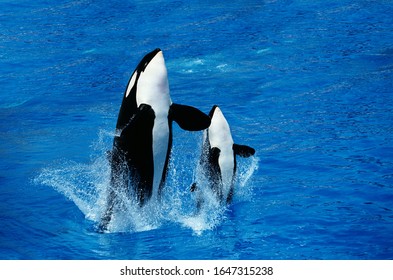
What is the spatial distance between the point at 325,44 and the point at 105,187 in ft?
30.8

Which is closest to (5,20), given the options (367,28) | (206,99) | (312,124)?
(206,99)

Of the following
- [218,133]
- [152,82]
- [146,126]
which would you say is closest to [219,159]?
[218,133]

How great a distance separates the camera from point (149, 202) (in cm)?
782

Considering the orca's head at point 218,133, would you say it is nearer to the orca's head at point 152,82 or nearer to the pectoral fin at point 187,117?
the pectoral fin at point 187,117

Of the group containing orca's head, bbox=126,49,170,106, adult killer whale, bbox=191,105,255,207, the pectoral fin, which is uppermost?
orca's head, bbox=126,49,170,106

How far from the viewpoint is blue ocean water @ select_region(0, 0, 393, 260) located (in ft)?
26.6

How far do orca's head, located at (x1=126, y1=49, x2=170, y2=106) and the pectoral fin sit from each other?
18 cm

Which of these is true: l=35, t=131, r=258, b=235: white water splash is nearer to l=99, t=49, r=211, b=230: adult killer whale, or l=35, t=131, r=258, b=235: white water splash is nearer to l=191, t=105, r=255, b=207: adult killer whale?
l=191, t=105, r=255, b=207: adult killer whale

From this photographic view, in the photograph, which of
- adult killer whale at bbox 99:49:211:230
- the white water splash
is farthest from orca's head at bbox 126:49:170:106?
the white water splash

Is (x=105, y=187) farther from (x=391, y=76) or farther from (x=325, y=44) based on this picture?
(x=325, y=44)

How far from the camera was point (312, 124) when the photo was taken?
1199cm

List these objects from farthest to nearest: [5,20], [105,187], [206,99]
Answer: [5,20], [206,99], [105,187]

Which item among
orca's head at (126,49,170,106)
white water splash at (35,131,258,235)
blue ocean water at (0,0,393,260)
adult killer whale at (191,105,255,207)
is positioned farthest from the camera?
adult killer whale at (191,105,255,207)
